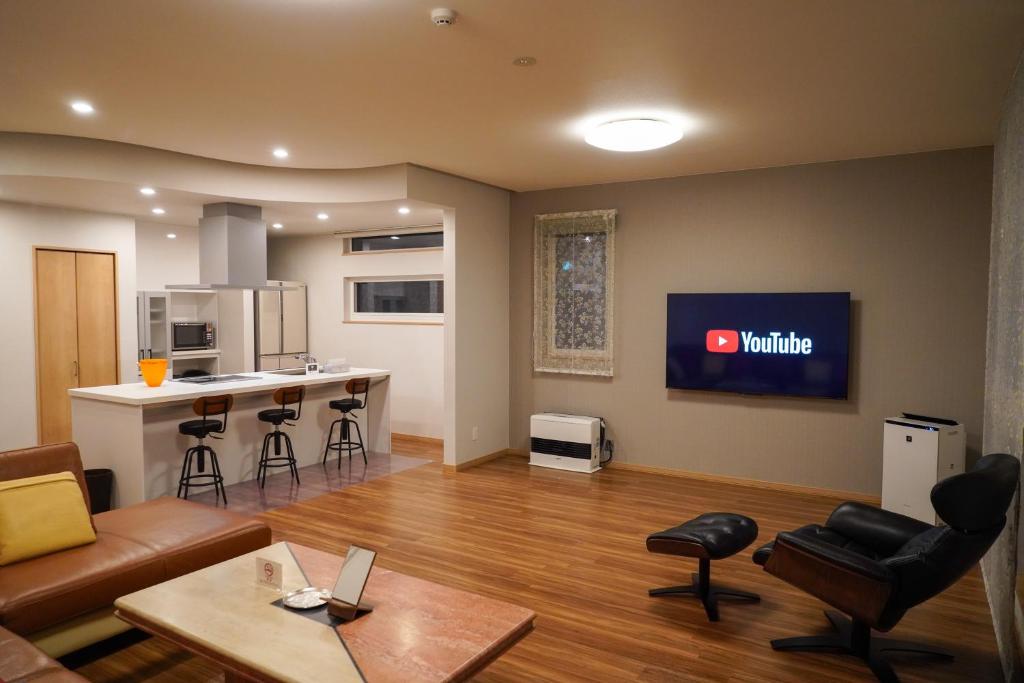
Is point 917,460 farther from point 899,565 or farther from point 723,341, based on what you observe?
point 899,565

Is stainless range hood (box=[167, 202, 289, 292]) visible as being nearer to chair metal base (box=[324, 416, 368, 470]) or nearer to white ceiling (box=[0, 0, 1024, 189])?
white ceiling (box=[0, 0, 1024, 189])

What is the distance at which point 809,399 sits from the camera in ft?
18.9

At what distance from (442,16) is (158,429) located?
413 cm

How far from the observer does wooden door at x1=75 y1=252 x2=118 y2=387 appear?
698 centimetres

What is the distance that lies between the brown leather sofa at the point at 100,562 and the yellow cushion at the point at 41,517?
1.9 inches

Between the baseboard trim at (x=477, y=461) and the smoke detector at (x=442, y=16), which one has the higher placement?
the smoke detector at (x=442, y=16)

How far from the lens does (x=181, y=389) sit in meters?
5.40

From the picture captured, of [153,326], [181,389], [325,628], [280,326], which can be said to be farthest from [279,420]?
[325,628]

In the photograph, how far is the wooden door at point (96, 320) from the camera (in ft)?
22.9

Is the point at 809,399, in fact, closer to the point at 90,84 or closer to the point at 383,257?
the point at 383,257

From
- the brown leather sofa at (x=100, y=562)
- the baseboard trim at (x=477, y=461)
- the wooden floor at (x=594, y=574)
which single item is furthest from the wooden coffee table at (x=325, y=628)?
the baseboard trim at (x=477, y=461)

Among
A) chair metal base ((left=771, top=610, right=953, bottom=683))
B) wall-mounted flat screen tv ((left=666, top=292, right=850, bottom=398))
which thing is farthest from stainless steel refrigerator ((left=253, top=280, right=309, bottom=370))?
chair metal base ((left=771, top=610, right=953, bottom=683))

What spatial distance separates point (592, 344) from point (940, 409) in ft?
10.1

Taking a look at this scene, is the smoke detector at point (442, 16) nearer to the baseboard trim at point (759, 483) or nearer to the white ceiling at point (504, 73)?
the white ceiling at point (504, 73)
